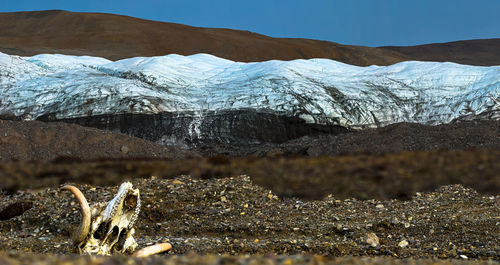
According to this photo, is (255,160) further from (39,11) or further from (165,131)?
(39,11)

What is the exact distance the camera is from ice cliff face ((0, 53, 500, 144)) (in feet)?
71.5

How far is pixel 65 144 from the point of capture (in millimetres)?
15117

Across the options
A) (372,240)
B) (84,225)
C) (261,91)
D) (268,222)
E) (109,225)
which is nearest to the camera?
(84,225)

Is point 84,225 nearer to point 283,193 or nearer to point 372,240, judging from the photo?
point 372,240

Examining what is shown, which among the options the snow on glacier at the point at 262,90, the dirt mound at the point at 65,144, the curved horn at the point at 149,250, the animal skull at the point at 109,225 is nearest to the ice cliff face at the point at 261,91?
the snow on glacier at the point at 262,90

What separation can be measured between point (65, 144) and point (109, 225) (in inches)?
428

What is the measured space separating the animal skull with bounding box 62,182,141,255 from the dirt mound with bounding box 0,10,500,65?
126ft

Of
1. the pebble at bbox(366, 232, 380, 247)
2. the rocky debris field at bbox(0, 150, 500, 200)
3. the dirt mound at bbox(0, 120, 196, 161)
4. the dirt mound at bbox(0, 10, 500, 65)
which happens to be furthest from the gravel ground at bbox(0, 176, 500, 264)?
the dirt mound at bbox(0, 10, 500, 65)

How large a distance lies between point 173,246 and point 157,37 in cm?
5071

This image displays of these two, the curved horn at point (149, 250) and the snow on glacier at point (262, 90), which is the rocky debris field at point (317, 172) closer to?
the curved horn at point (149, 250)

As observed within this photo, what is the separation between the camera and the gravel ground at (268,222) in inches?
275

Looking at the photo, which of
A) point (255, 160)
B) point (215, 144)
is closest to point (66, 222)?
point (255, 160)

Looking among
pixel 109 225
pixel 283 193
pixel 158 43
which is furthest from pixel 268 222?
pixel 158 43

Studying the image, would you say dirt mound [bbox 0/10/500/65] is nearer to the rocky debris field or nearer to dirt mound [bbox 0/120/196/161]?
dirt mound [bbox 0/120/196/161]
